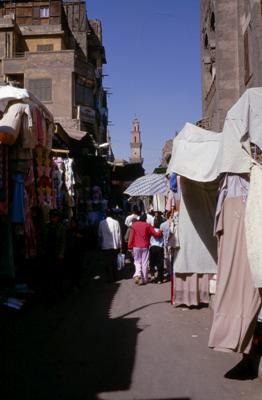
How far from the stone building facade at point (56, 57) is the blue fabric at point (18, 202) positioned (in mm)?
20475

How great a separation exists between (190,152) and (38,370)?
11.7 feet

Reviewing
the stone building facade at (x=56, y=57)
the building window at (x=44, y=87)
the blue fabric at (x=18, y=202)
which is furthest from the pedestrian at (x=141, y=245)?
the building window at (x=44, y=87)

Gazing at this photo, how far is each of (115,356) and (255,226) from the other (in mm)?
2541

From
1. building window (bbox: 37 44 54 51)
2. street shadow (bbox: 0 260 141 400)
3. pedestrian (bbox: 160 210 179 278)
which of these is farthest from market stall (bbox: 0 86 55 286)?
building window (bbox: 37 44 54 51)

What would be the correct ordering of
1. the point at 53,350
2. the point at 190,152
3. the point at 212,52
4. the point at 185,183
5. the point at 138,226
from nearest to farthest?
1. the point at 53,350
2. the point at 190,152
3. the point at 185,183
4. the point at 138,226
5. the point at 212,52

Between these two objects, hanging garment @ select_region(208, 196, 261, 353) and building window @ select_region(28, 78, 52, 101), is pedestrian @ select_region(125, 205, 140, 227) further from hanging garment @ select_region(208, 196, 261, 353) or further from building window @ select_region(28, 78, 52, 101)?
building window @ select_region(28, 78, 52, 101)

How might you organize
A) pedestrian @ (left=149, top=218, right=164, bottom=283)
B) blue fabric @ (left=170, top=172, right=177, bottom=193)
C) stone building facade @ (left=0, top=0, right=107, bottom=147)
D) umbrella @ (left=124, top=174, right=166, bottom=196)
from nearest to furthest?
blue fabric @ (left=170, top=172, right=177, bottom=193) → pedestrian @ (left=149, top=218, right=164, bottom=283) → umbrella @ (left=124, top=174, right=166, bottom=196) → stone building facade @ (left=0, top=0, right=107, bottom=147)

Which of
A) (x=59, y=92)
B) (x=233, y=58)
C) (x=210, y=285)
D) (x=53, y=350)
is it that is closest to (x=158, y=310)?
(x=210, y=285)

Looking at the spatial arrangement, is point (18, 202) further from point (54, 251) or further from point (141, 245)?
point (141, 245)

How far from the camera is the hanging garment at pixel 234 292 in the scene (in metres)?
4.74

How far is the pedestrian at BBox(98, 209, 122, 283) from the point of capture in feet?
40.1

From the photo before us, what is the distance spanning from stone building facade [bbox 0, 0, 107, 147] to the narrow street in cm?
2021

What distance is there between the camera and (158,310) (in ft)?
29.0

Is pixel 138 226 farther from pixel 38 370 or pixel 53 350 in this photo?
pixel 38 370
